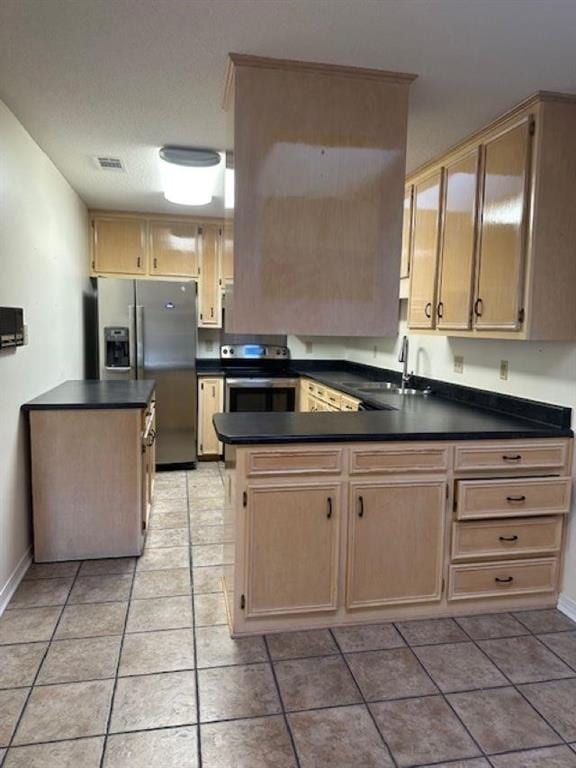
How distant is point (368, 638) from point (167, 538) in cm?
155

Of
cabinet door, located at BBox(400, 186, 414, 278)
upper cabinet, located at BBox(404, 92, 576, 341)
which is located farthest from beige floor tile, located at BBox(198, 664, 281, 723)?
cabinet door, located at BBox(400, 186, 414, 278)

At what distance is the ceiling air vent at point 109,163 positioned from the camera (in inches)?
134

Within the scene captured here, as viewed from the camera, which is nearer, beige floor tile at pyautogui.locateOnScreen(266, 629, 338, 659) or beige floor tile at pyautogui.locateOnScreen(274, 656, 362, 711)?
beige floor tile at pyautogui.locateOnScreen(274, 656, 362, 711)

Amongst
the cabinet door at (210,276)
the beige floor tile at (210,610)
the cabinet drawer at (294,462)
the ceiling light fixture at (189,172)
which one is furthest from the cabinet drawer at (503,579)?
the cabinet door at (210,276)

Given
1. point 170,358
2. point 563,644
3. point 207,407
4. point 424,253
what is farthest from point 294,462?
point 207,407

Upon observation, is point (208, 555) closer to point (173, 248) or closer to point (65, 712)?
point (65, 712)

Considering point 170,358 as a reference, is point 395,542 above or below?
below

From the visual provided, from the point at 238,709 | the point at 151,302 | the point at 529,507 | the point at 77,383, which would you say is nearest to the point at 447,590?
the point at 529,507

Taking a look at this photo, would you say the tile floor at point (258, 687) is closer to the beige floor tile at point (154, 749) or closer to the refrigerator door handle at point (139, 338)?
the beige floor tile at point (154, 749)

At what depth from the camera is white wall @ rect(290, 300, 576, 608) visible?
102 inches

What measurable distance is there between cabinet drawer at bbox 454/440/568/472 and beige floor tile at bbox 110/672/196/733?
1.48m

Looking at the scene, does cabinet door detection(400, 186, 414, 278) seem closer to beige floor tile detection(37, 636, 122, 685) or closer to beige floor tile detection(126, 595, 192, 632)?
beige floor tile detection(126, 595, 192, 632)

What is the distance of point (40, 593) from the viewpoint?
271 cm

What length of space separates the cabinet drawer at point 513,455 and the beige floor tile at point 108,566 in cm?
189
